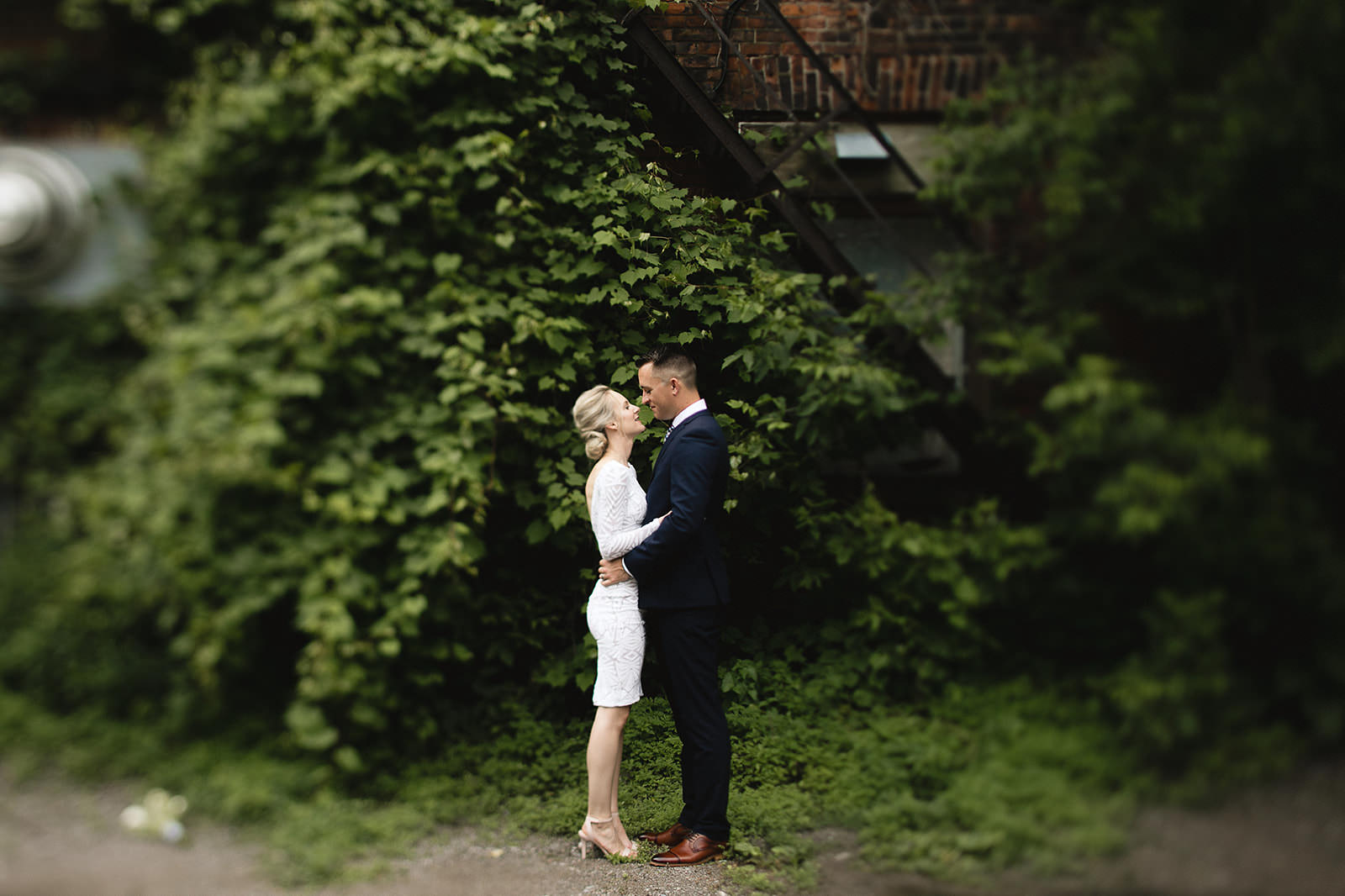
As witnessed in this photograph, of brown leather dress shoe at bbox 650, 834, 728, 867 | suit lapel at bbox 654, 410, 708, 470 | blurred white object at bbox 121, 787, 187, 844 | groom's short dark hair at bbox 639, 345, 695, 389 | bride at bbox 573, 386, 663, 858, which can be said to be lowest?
brown leather dress shoe at bbox 650, 834, 728, 867

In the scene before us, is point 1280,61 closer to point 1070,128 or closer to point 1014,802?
point 1070,128

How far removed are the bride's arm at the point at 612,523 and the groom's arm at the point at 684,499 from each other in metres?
0.06

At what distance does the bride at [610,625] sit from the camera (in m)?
3.62

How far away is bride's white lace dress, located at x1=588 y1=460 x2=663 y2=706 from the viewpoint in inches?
143

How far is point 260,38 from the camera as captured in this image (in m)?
3.61

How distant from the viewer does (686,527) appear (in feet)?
11.7

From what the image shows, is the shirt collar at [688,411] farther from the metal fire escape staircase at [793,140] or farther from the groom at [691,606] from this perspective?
the metal fire escape staircase at [793,140]

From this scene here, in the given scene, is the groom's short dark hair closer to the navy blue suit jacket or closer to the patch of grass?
the navy blue suit jacket

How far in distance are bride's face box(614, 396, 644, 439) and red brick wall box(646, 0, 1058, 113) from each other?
6.20ft

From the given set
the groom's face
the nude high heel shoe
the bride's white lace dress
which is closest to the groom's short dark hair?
the groom's face

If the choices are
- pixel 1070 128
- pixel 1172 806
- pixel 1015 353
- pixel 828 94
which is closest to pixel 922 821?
pixel 1172 806

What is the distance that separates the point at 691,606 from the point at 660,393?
1004 millimetres

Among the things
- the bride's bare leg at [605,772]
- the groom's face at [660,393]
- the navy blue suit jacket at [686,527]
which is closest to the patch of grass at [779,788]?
the bride's bare leg at [605,772]

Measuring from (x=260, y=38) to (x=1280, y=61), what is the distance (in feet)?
13.2
